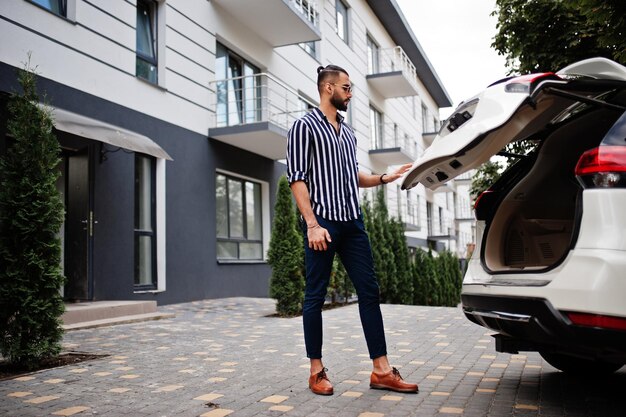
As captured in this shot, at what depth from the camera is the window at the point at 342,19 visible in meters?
19.8

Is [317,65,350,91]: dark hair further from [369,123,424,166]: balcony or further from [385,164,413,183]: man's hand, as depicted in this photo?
[369,123,424,166]: balcony

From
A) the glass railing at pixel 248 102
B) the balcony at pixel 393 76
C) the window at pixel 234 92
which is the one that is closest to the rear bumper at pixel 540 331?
the glass railing at pixel 248 102

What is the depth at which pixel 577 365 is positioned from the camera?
4.06m

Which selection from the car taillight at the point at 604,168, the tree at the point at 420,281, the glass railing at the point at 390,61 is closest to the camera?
the car taillight at the point at 604,168

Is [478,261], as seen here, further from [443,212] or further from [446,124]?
[443,212]

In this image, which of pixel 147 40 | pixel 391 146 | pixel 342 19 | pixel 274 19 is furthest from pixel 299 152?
pixel 391 146

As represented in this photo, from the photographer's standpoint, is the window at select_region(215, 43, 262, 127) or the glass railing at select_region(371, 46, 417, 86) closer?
the window at select_region(215, 43, 262, 127)

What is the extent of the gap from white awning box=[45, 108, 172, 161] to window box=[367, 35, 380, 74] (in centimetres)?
1500

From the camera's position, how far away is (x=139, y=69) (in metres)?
10.4

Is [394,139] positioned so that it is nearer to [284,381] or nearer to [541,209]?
[541,209]

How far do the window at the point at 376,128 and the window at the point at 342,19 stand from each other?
3.52 metres

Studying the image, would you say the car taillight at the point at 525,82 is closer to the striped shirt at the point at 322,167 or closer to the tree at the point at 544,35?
the striped shirt at the point at 322,167

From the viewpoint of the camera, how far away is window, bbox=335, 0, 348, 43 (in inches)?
779

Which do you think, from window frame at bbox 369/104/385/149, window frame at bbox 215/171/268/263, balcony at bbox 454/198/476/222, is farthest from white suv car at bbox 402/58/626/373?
balcony at bbox 454/198/476/222
